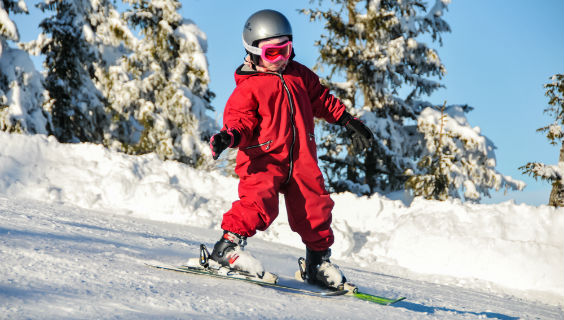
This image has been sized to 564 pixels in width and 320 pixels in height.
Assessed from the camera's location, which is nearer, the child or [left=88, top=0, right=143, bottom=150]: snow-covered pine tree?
the child

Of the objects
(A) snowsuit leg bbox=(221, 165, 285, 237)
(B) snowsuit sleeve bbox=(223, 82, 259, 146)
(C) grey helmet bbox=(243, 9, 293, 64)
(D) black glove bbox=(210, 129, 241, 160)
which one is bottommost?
(A) snowsuit leg bbox=(221, 165, 285, 237)

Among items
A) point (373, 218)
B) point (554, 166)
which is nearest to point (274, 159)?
point (373, 218)

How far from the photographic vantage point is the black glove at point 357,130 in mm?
3146

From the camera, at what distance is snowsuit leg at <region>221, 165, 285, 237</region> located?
2.48m

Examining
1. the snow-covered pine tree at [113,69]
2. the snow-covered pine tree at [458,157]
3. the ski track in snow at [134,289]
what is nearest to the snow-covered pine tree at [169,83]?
the snow-covered pine tree at [113,69]

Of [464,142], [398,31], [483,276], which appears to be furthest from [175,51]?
[483,276]

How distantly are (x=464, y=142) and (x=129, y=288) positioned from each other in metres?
11.9

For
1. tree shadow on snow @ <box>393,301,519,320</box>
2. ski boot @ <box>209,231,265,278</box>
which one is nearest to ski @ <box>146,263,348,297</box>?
ski boot @ <box>209,231,265,278</box>

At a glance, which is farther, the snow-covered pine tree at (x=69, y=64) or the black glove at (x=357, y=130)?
the snow-covered pine tree at (x=69, y=64)

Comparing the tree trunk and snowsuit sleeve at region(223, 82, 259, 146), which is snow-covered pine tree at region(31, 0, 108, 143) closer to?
snowsuit sleeve at region(223, 82, 259, 146)

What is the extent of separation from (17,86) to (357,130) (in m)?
9.68

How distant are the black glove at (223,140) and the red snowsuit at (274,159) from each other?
0.20ft

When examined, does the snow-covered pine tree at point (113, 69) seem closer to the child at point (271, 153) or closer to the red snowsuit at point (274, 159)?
the child at point (271, 153)

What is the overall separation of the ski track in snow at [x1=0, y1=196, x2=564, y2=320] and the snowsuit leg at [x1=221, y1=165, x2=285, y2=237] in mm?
374
